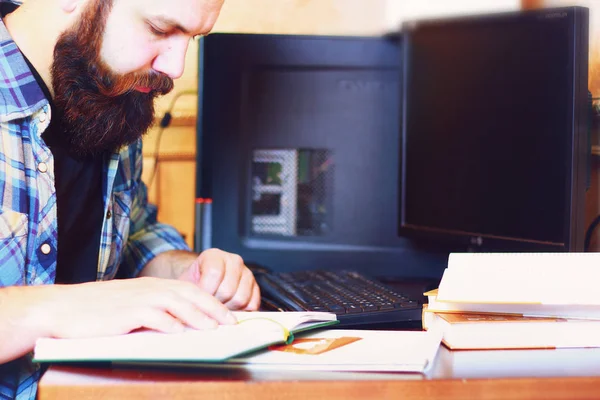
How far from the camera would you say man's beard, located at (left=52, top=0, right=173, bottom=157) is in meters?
1.02

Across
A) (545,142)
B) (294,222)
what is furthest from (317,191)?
(545,142)

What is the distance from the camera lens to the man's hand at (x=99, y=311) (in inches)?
24.8

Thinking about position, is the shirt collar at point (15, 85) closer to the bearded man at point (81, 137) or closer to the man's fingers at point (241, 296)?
the bearded man at point (81, 137)

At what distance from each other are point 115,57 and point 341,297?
0.47 metres

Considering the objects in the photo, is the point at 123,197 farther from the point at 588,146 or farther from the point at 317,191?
the point at 588,146

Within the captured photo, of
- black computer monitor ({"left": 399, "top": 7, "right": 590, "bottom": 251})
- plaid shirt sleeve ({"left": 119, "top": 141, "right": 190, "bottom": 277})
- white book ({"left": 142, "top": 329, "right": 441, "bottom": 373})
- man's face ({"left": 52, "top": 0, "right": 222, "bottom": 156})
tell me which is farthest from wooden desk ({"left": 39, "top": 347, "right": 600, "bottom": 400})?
plaid shirt sleeve ({"left": 119, "top": 141, "right": 190, "bottom": 277})

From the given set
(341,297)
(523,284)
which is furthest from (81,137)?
(523,284)

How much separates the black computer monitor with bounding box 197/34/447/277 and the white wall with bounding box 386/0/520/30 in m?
0.16

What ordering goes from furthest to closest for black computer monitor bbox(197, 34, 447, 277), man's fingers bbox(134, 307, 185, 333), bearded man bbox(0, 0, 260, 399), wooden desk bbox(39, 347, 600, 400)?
→ 1. black computer monitor bbox(197, 34, 447, 277)
2. bearded man bbox(0, 0, 260, 399)
3. man's fingers bbox(134, 307, 185, 333)
4. wooden desk bbox(39, 347, 600, 400)

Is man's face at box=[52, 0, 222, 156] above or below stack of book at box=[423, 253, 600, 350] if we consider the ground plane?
above

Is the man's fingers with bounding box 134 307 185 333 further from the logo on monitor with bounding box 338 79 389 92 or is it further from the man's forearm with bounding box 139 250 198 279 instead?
the logo on monitor with bounding box 338 79 389 92

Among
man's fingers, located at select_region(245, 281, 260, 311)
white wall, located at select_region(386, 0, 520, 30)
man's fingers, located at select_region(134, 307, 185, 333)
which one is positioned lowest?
man's fingers, located at select_region(245, 281, 260, 311)

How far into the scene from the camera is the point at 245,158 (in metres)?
1.28

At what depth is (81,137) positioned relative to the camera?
3.53 ft
